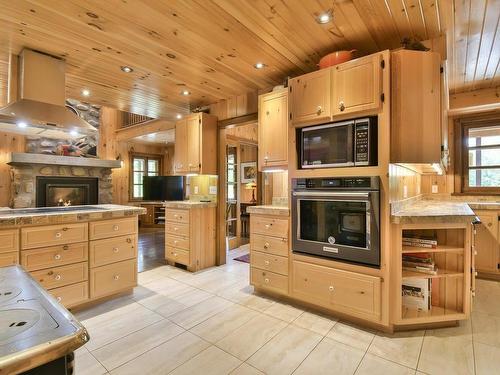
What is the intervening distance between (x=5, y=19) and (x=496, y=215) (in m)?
5.42

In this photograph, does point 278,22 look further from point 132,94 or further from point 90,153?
point 90,153

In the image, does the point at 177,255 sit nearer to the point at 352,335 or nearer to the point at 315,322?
the point at 315,322

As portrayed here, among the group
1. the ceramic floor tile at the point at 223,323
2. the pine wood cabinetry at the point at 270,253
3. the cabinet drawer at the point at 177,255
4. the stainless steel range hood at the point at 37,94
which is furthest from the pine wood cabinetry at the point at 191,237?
the stainless steel range hood at the point at 37,94

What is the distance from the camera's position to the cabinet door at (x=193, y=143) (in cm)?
391

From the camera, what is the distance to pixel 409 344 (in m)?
2.02

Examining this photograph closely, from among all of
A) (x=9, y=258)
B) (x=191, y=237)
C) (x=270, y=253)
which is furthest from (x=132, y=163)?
(x=270, y=253)

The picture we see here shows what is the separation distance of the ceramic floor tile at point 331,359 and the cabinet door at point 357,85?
1.89m

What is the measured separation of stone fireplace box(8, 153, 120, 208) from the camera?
16.2 feet

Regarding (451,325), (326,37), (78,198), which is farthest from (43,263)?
(78,198)

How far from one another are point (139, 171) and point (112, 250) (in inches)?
211

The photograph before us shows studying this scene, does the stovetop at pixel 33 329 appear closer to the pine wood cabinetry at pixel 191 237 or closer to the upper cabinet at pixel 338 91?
the upper cabinet at pixel 338 91

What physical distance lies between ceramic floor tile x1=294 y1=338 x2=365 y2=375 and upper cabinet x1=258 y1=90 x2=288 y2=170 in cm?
173

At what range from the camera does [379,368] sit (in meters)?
1.76

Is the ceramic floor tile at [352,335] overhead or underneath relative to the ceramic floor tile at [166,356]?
Answer: overhead
